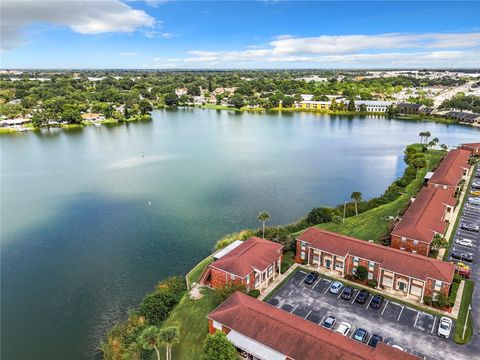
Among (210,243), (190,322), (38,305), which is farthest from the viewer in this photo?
(210,243)

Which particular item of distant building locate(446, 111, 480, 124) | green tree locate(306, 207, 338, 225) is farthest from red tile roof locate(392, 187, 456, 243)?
distant building locate(446, 111, 480, 124)

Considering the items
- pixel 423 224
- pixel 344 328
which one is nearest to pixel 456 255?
pixel 423 224

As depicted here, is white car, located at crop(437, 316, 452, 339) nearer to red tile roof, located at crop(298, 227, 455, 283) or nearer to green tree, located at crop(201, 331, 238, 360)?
red tile roof, located at crop(298, 227, 455, 283)

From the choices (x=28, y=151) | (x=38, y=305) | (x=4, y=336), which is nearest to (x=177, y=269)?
(x=38, y=305)

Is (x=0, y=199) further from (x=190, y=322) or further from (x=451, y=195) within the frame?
(x=451, y=195)

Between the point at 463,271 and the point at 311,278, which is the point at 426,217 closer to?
the point at 463,271

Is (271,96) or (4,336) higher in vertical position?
(271,96)

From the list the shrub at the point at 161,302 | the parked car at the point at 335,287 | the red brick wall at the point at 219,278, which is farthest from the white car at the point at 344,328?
the shrub at the point at 161,302
